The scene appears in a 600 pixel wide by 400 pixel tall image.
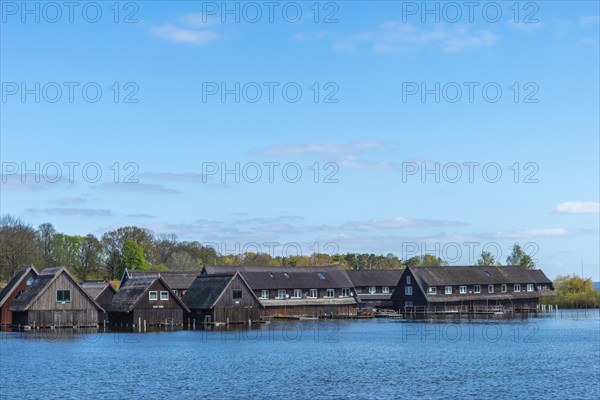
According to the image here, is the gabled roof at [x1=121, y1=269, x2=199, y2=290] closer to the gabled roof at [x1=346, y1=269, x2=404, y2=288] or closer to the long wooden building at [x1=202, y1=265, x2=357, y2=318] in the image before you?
the long wooden building at [x1=202, y1=265, x2=357, y2=318]

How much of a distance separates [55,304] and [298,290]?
1443 inches

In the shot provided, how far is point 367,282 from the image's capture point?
12138cm

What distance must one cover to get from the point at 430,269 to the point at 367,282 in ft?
33.7

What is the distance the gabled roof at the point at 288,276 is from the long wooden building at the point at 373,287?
233 inches

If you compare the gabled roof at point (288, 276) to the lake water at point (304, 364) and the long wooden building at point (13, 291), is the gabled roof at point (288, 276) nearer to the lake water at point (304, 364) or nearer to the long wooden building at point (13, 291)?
the long wooden building at point (13, 291)

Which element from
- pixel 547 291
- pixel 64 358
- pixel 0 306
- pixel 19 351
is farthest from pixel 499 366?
pixel 547 291

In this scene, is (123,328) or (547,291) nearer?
(123,328)

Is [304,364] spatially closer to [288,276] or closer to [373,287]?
[288,276]

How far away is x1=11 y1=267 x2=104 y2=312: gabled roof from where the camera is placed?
79625 mm

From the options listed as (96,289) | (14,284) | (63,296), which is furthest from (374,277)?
(14,284)

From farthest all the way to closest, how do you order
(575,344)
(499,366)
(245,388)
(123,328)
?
(123,328), (575,344), (499,366), (245,388)

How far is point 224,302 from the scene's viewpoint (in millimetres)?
88500

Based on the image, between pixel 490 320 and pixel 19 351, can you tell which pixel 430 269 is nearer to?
pixel 490 320

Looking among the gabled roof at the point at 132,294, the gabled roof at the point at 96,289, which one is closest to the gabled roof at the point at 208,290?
the gabled roof at the point at 132,294
